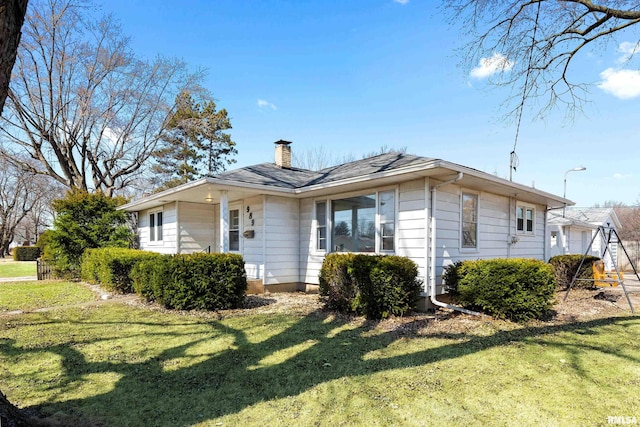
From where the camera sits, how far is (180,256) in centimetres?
732

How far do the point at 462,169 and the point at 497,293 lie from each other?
2.31m

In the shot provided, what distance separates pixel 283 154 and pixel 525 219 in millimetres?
7909

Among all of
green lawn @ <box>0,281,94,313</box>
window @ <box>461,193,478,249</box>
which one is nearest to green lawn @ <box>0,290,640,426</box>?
green lawn @ <box>0,281,94,313</box>

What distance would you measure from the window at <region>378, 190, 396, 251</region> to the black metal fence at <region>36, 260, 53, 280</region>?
12838 mm

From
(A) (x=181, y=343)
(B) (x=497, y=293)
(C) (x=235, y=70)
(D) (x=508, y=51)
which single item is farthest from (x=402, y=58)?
(A) (x=181, y=343)

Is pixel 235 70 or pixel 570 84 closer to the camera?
pixel 570 84

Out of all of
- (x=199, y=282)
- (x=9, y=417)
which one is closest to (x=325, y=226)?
(x=199, y=282)

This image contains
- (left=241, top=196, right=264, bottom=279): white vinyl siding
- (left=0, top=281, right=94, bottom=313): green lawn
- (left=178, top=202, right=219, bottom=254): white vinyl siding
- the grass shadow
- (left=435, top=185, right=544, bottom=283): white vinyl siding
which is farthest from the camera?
(left=178, top=202, right=219, bottom=254): white vinyl siding

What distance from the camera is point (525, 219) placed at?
10.5m

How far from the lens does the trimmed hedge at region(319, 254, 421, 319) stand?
6277mm

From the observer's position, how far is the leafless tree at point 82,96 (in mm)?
16953

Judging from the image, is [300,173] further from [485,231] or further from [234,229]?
[485,231]

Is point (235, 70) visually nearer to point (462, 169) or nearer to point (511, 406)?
point (462, 169)

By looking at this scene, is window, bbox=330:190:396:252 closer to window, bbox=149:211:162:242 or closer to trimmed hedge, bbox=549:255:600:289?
trimmed hedge, bbox=549:255:600:289
